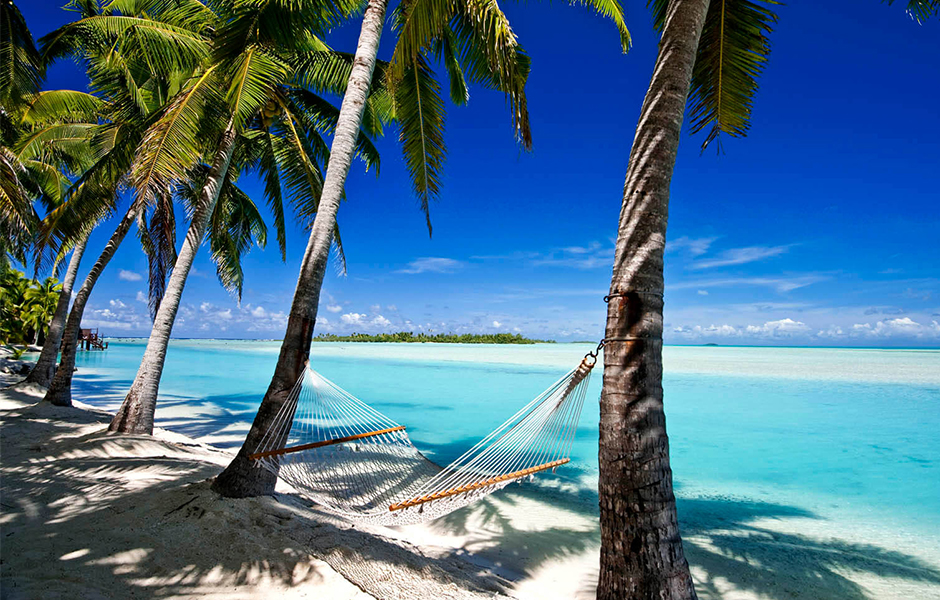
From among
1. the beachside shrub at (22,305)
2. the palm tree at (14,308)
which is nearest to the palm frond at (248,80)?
the beachside shrub at (22,305)

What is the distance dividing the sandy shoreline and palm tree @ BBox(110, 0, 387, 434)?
89 cm

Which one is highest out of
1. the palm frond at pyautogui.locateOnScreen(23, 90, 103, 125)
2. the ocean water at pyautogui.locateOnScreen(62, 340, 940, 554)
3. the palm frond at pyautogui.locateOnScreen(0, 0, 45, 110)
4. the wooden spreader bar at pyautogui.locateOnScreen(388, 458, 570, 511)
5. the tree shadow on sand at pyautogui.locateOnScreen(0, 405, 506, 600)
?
the palm frond at pyautogui.locateOnScreen(23, 90, 103, 125)

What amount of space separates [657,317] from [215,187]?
3979 millimetres

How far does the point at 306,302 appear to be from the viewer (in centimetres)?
251

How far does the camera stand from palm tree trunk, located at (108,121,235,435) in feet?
12.7

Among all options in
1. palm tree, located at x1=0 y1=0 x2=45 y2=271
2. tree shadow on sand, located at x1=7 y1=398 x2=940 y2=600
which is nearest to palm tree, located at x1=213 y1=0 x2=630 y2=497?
tree shadow on sand, located at x1=7 y1=398 x2=940 y2=600

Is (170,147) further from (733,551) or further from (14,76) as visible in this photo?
(733,551)

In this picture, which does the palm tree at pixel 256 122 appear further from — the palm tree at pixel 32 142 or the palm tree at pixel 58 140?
the palm tree at pixel 58 140

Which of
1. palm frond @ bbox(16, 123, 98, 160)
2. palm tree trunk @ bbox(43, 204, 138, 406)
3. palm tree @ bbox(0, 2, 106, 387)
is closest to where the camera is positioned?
palm tree @ bbox(0, 2, 106, 387)

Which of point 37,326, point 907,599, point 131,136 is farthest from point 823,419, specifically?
point 37,326

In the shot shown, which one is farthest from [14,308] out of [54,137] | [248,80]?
[248,80]

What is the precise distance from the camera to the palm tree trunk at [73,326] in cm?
491

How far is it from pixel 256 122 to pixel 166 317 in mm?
2168

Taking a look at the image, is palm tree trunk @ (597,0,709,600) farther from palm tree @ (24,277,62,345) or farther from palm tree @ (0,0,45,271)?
palm tree @ (24,277,62,345)
